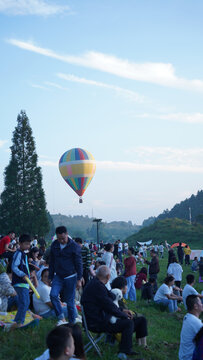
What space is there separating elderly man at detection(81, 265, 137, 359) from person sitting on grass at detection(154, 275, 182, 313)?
19.9 feet

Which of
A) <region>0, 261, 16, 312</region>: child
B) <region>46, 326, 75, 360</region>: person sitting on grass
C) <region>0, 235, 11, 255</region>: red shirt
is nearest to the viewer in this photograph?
<region>46, 326, 75, 360</region>: person sitting on grass

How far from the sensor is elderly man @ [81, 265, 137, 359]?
639 cm

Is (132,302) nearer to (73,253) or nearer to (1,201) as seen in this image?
(73,253)

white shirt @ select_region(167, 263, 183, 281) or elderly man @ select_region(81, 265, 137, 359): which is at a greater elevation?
elderly man @ select_region(81, 265, 137, 359)

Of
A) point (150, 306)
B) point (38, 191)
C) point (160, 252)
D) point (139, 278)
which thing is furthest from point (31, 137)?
point (150, 306)

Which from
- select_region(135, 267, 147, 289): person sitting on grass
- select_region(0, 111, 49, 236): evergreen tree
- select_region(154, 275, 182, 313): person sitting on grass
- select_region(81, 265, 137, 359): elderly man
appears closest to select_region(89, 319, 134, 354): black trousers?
select_region(81, 265, 137, 359): elderly man

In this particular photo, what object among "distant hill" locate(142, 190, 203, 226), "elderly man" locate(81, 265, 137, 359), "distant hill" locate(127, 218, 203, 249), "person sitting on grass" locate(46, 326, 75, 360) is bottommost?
"distant hill" locate(127, 218, 203, 249)

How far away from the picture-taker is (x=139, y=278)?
16891 mm

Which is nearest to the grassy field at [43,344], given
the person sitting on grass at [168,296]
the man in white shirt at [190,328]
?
the man in white shirt at [190,328]

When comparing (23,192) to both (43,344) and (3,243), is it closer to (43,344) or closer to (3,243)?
(3,243)

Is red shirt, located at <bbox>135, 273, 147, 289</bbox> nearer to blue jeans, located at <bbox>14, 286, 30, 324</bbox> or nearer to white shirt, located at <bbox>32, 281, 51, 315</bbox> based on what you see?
white shirt, located at <bbox>32, 281, 51, 315</bbox>

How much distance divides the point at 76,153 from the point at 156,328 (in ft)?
65.1

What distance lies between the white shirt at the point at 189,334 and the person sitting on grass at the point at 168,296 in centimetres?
605

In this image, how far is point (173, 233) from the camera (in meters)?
63.3
